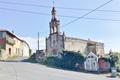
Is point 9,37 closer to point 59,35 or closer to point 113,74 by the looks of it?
point 59,35

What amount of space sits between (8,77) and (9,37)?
45587mm

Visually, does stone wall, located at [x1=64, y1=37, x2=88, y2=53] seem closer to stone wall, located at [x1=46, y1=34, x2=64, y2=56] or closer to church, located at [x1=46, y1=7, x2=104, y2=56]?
church, located at [x1=46, y1=7, x2=104, y2=56]

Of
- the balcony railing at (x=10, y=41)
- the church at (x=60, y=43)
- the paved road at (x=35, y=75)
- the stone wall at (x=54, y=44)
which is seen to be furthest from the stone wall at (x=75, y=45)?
the paved road at (x=35, y=75)

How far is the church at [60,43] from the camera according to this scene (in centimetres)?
6938

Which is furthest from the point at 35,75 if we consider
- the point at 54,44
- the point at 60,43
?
the point at 54,44

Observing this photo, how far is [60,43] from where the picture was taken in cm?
7006

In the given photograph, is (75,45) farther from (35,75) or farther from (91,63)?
(35,75)

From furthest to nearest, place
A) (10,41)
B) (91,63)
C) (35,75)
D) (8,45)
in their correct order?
(10,41), (8,45), (91,63), (35,75)

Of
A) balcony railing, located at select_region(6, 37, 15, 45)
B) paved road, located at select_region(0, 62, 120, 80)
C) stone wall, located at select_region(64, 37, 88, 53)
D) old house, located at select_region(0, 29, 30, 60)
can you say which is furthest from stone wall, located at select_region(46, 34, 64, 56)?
paved road, located at select_region(0, 62, 120, 80)

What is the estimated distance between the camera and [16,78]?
3369cm

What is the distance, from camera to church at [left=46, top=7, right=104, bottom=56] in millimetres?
69375

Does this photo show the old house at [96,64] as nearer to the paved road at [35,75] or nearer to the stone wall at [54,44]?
the paved road at [35,75]

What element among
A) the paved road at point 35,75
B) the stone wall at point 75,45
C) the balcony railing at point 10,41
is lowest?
the paved road at point 35,75

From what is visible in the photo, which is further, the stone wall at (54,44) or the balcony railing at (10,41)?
the balcony railing at (10,41)
